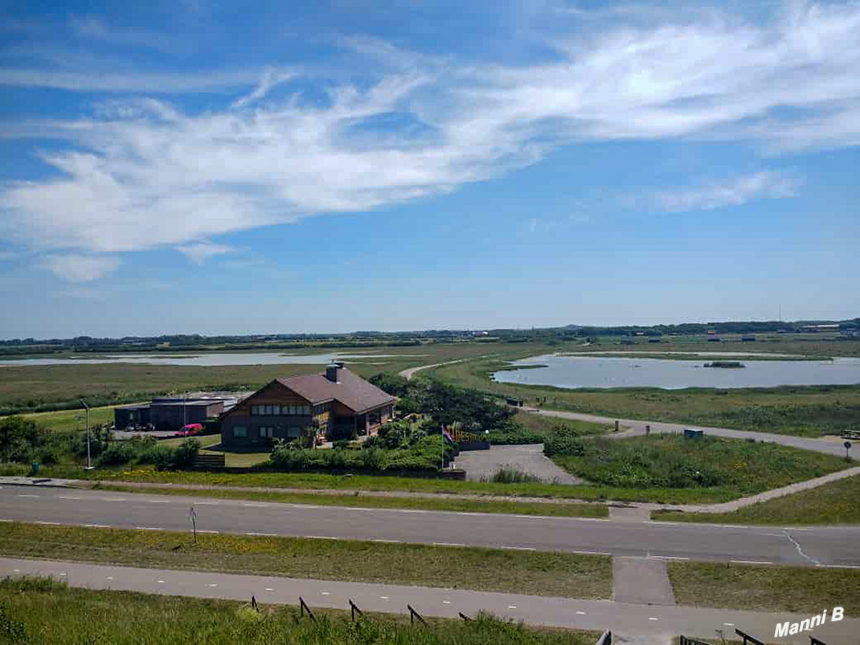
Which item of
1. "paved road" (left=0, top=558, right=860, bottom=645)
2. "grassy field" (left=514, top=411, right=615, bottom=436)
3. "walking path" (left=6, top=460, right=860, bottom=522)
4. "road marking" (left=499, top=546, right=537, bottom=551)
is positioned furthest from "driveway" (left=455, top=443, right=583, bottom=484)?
"paved road" (left=0, top=558, right=860, bottom=645)

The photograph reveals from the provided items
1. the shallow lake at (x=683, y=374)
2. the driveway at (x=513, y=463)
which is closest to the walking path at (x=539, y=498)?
the driveway at (x=513, y=463)

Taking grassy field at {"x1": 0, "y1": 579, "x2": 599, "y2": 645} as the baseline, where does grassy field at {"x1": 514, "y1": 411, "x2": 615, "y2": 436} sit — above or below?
below

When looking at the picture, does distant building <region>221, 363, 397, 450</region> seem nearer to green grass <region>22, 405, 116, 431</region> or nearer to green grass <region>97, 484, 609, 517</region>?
green grass <region>97, 484, 609, 517</region>

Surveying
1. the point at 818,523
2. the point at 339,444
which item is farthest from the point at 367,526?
the point at 339,444

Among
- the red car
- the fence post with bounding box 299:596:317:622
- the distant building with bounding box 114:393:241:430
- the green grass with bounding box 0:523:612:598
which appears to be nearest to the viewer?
the fence post with bounding box 299:596:317:622

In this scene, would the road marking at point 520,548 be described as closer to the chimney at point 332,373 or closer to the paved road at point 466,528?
the paved road at point 466,528

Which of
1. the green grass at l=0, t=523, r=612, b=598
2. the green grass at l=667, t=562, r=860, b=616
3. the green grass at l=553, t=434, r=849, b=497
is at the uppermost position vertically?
the green grass at l=667, t=562, r=860, b=616
